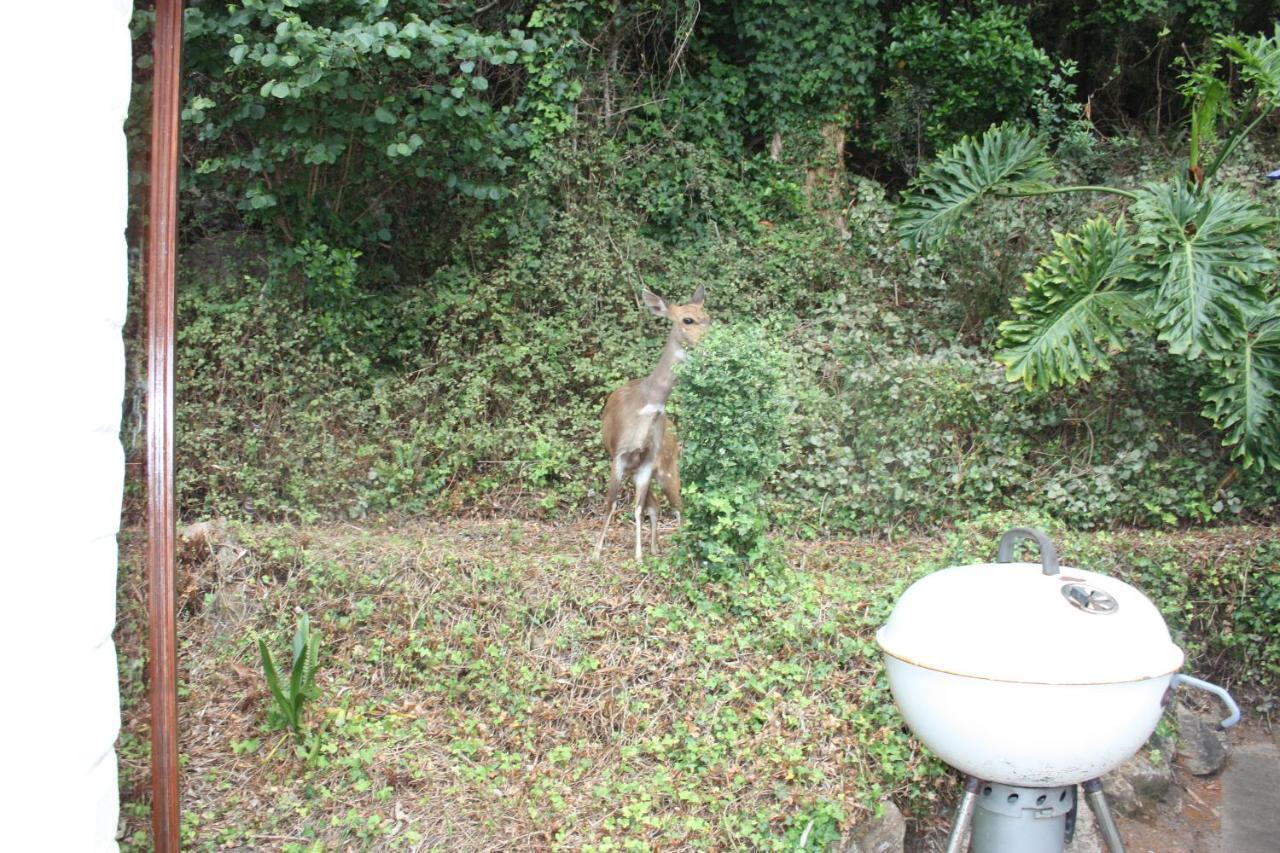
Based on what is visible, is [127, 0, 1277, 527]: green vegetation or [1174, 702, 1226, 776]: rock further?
[127, 0, 1277, 527]: green vegetation

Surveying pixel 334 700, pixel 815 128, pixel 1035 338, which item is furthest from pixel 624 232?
pixel 334 700

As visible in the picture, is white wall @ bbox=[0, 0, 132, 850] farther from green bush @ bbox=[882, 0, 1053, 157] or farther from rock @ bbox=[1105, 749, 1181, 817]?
green bush @ bbox=[882, 0, 1053, 157]

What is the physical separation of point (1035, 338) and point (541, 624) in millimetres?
3463

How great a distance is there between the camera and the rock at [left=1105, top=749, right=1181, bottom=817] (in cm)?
498

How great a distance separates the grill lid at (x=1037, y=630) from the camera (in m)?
A: 2.28

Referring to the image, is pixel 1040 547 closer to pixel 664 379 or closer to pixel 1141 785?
pixel 1141 785

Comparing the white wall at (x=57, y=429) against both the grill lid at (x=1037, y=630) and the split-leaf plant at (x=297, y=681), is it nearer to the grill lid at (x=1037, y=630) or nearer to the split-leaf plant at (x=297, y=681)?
the grill lid at (x=1037, y=630)

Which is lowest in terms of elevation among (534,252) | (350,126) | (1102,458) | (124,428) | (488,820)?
(488,820)

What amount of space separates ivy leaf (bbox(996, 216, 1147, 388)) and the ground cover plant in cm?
102

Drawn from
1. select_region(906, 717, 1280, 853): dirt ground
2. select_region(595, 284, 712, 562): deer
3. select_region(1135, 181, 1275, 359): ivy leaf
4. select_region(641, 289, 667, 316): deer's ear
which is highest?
select_region(1135, 181, 1275, 359): ivy leaf

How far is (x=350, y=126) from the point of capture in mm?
7352

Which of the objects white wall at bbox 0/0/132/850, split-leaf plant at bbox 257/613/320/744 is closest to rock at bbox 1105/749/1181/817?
split-leaf plant at bbox 257/613/320/744

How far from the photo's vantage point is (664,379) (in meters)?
5.83

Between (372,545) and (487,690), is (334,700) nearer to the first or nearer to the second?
(487,690)
